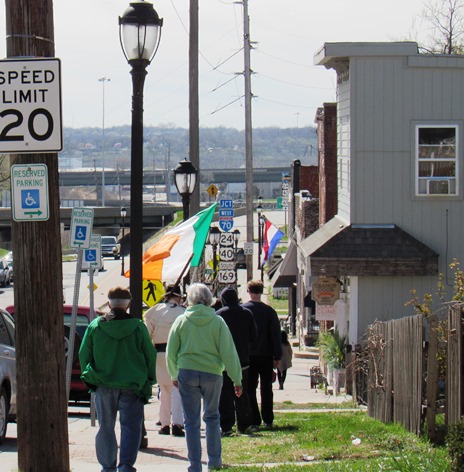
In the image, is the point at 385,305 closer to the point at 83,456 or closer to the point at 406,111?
the point at 406,111

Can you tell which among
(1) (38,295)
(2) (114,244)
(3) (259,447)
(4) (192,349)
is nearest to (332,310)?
(3) (259,447)

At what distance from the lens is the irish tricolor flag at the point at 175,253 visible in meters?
14.4

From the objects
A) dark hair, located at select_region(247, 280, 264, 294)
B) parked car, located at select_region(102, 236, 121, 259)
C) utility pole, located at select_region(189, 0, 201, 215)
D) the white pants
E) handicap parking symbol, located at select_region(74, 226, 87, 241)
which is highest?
utility pole, located at select_region(189, 0, 201, 215)

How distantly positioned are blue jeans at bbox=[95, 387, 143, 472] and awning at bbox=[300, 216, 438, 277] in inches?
443

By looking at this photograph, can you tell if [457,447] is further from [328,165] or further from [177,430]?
[328,165]

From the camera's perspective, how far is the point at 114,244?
86.9 m

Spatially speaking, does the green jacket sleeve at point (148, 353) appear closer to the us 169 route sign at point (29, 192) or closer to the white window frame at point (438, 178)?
the us 169 route sign at point (29, 192)

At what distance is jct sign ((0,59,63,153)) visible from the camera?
748 centimetres

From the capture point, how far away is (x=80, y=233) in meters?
14.8

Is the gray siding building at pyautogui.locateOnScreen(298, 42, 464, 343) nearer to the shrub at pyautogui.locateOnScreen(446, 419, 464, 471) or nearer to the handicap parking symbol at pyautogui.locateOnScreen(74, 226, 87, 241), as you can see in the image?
the handicap parking symbol at pyautogui.locateOnScreen(74, 226, 87, 241)

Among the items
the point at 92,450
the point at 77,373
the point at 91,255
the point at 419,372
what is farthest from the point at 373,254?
the point at 92,450

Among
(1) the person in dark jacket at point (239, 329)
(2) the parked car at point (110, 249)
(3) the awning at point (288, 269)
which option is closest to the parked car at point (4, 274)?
(2) the parked car at point (110, 249)

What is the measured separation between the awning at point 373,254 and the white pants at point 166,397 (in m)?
7.70

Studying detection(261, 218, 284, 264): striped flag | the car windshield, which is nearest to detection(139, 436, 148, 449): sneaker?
the car windshield
